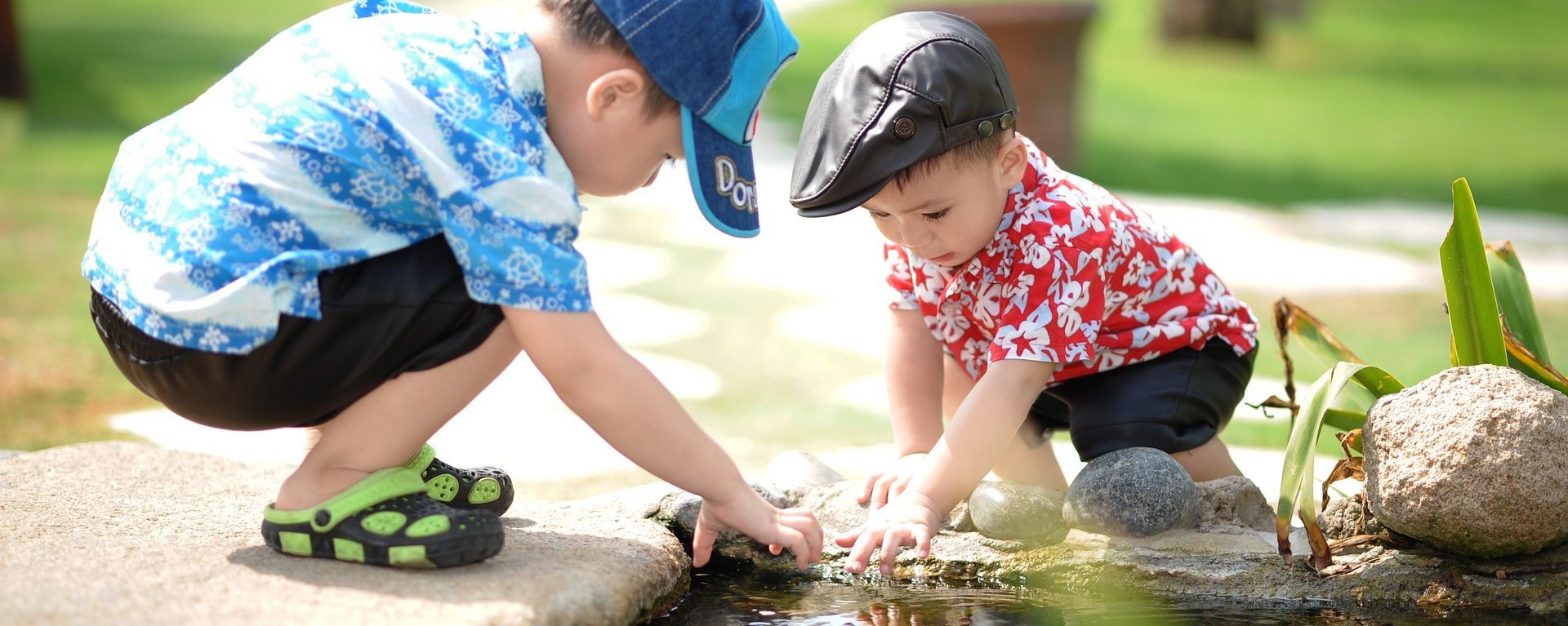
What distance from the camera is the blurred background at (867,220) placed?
3.76 m

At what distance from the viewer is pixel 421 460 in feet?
7.33

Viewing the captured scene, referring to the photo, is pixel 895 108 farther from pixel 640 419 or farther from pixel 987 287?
pixel 640 419

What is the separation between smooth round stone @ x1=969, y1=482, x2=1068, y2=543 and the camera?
2252 millimetres

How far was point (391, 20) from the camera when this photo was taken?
6.52 feet

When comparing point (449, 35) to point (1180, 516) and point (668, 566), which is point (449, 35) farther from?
point (1180, 516)

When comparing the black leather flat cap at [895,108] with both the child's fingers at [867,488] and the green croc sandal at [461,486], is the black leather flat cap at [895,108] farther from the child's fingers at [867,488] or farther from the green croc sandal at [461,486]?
the green croc sandal at [461,486]

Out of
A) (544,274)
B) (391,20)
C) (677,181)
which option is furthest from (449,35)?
(677,181)

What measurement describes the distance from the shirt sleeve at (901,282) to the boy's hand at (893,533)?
459 mm

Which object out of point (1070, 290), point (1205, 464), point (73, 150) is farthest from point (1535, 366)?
point (73, 150)

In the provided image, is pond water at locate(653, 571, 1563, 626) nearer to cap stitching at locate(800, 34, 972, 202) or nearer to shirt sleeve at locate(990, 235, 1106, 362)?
shirt sleeve at locate(990, 235, 1106, 362)

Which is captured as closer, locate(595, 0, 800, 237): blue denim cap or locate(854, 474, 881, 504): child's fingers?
locate(595, 0, 800, 237): blue denim cap

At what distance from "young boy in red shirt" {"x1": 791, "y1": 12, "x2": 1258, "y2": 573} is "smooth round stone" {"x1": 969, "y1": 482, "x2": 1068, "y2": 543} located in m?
0.05

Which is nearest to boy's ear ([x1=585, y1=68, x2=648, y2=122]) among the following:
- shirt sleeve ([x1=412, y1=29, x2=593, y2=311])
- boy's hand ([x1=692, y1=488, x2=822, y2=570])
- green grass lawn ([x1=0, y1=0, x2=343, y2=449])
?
shirt sleeve ([x1=412, y1=29, x2=593, y2=311])

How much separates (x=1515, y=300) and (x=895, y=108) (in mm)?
1084
